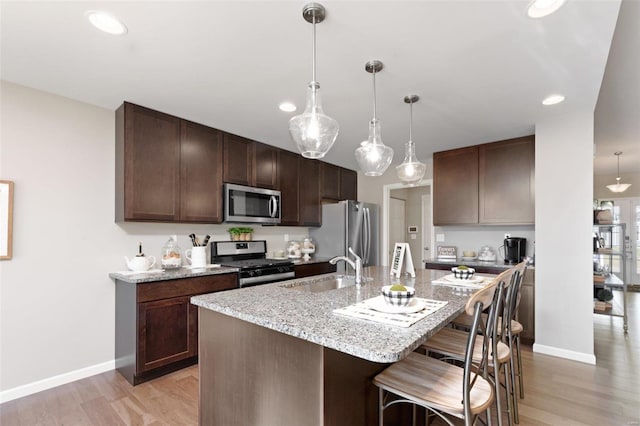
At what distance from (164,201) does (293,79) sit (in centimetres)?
165

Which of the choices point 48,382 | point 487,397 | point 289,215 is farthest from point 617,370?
point 48,382

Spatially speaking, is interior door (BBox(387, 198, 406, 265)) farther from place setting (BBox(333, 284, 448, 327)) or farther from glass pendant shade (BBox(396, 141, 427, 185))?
place setting (BBox(333, 284, 448, 327))

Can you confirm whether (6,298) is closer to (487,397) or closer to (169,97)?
(169,97)

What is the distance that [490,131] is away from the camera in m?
3.43

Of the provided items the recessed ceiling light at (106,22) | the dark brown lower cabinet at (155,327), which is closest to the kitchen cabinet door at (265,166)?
the dark brown lower cabinet at (155,327)

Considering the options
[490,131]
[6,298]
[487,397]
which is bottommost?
[487,397]

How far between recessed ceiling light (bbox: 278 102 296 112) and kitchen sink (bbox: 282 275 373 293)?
1.52 meters

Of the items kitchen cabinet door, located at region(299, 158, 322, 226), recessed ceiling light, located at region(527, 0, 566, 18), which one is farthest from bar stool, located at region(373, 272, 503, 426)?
Result: kitchen cabinet door, located at region(299, 158, 322, 226)

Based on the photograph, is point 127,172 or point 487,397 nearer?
point 487,397

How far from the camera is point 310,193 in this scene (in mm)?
4543

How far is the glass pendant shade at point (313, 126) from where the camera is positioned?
1.75 meters

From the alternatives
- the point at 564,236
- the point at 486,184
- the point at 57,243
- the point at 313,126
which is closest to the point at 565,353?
the point at 564,236

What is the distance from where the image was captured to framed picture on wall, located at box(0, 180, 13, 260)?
2.27 metres

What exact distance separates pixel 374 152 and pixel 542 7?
1163 mm
